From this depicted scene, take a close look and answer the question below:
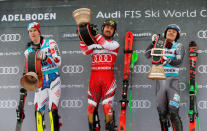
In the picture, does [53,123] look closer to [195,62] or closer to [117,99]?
[117,99]

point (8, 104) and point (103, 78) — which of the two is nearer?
point (103, 78)

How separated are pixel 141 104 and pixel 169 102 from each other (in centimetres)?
89

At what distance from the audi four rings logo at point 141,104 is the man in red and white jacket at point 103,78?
710 millimetres

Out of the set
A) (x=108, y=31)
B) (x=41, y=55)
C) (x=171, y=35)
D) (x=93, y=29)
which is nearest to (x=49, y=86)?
(x=41, y=55)

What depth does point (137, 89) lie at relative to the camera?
4.45 meters

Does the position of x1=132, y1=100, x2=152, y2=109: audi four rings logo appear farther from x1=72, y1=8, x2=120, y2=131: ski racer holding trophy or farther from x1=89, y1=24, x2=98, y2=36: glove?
x1=89, y1=24, x2=98, y2=36: glove

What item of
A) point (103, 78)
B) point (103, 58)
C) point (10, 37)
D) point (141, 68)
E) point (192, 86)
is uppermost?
point (10, 37)

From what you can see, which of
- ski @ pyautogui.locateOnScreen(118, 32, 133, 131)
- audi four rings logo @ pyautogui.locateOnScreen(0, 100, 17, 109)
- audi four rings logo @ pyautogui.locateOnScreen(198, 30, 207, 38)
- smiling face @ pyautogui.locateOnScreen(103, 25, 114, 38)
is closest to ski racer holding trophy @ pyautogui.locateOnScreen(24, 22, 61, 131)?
smiling face @ pyautogui.locateOnScreen(103, 25, 114, 38)

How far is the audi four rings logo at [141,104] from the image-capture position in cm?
441

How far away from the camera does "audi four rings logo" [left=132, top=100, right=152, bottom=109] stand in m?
4.41

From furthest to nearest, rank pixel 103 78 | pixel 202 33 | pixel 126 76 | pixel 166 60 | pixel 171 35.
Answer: pixel 202 33 < pixel 126 76 < pixel 103 78 < pixel 171 35 < pixel 166 60

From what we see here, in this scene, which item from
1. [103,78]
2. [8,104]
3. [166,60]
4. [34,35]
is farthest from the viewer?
[8,104]

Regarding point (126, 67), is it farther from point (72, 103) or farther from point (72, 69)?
point (72, 103)

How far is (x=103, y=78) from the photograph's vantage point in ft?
12.6
